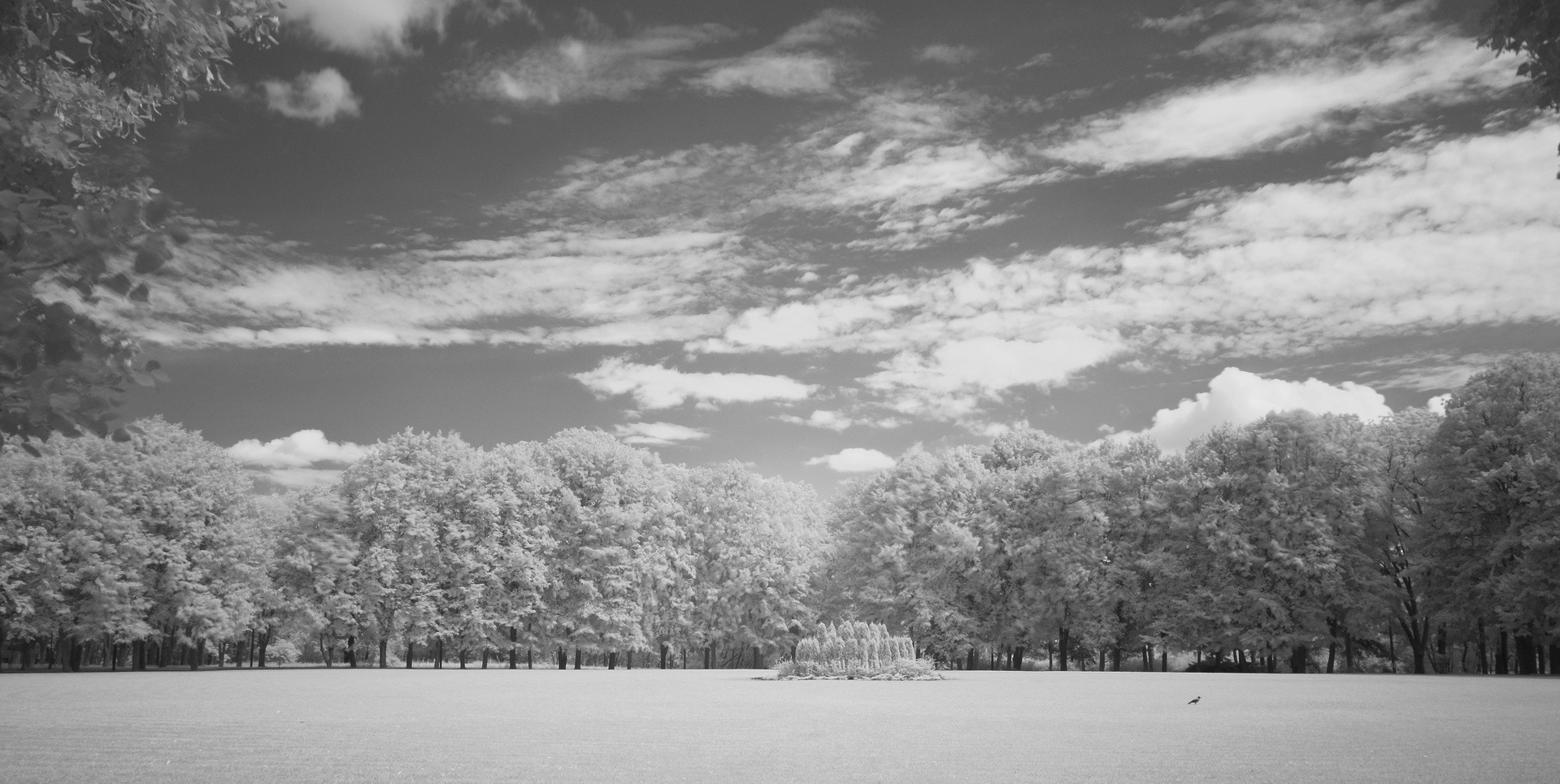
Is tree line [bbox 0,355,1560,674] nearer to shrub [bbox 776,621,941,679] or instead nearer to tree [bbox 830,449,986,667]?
tree [bbox 830,449,986,667]

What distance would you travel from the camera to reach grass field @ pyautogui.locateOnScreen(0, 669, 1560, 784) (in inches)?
498

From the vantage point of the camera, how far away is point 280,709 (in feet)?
72.4

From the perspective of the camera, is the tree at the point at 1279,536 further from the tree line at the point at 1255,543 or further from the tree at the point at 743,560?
the tree at the point at 743,560

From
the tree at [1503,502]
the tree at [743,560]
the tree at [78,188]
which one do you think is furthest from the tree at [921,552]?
the tree at [78,188]

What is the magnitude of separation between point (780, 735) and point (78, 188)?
1330 cm

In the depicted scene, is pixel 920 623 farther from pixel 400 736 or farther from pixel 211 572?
pixel 400 736

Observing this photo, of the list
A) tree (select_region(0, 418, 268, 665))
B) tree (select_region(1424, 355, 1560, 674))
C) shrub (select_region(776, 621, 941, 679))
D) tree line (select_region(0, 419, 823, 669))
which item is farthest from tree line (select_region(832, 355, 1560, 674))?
tree (select_region(0, 418, 268, 665))

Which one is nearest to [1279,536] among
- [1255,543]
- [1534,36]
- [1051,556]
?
[1255,543]

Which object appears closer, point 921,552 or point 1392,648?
point 1392,648

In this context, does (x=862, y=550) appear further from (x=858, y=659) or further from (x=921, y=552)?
(x=858, y=659)

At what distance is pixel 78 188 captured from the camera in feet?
22.3

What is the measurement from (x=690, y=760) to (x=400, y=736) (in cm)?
582

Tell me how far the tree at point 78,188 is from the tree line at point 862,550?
4383 cm

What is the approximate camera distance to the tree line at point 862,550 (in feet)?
152
